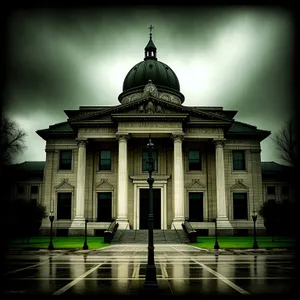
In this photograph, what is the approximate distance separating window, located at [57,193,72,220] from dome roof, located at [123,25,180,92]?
828 inches

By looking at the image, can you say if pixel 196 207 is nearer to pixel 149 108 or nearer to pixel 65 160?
pixel 149 108

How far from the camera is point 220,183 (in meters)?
45.6

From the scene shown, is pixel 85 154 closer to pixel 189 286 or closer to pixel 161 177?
pixel 161 177

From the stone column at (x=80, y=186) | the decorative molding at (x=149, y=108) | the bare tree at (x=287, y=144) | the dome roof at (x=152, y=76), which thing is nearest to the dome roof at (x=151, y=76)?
the dome roof at (x=152, y=76)

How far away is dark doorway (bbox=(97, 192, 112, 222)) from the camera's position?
155ft

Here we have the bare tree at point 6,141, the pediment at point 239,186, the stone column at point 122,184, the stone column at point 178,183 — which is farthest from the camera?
the pediment at point 239,186

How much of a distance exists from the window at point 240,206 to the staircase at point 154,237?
453 inches

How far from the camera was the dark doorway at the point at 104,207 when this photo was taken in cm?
4738

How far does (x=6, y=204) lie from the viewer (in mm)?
6344

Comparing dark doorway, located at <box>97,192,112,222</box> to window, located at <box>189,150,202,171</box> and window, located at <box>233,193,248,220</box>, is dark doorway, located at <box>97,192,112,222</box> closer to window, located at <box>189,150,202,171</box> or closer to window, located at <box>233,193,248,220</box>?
window, located at <box>189,150,202,171</box>

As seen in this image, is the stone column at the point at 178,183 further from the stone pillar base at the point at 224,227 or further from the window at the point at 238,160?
the window at the point at 238,160

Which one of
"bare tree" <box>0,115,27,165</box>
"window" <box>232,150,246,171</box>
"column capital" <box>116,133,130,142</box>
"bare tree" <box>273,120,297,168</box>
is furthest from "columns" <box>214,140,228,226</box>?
"bare tree" <box>0,115,27,165</box>

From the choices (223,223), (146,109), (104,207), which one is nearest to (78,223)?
(104,207)

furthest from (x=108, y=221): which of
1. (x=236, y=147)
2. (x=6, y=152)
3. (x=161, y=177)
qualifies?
(x=6, y=152)
